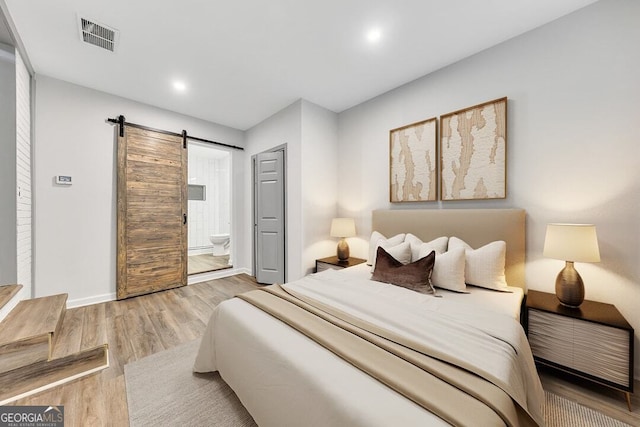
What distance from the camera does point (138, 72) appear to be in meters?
2.78

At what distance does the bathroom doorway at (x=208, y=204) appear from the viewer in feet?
20.9

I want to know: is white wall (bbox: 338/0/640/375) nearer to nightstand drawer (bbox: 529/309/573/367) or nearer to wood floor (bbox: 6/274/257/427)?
nightstand drawer (bbox: 529/309/573/367)

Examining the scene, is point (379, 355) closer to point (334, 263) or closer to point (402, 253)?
point (402, 253)

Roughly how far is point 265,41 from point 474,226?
269 centimetres

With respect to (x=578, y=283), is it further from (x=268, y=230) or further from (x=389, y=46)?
(x=268, y=230)

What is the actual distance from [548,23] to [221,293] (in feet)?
15.5

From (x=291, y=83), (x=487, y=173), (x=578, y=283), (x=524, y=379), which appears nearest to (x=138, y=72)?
(x=291, y=83)

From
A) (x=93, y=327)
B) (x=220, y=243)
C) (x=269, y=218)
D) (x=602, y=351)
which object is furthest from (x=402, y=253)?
(x=220, y=243)

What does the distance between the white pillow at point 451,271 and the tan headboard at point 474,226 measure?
0.44 m

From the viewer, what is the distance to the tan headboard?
83.8 inches

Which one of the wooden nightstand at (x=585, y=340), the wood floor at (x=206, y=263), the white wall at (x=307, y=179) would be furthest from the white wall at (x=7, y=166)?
the wooden nightstand at (x=585, y=340)

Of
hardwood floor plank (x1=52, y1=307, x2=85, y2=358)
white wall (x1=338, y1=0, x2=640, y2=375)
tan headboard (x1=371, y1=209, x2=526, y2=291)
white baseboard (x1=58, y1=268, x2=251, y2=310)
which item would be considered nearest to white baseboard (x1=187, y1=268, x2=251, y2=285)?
white baseboard (x1=58, y1=268, x2=251, y2=310)

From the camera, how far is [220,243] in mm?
6277

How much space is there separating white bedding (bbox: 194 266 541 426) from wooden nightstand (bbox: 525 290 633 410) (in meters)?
0.26
